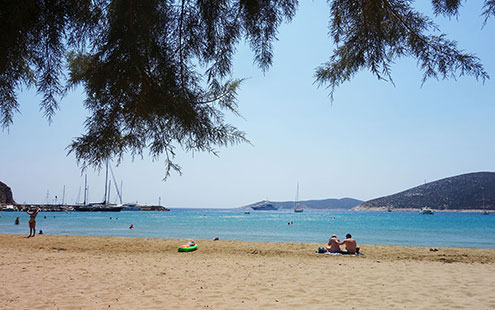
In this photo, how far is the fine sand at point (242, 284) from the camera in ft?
20.0

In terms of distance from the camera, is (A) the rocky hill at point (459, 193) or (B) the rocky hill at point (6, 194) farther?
(A) the rocky hill at point (459, 193)

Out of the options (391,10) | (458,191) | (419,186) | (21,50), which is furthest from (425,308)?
(419,186)

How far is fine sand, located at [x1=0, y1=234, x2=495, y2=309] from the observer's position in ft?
20.0

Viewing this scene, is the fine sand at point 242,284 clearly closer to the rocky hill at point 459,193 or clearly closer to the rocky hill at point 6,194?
the rocky hill at point 6,194

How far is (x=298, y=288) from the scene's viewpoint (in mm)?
7336

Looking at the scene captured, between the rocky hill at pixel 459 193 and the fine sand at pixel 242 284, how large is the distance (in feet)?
419

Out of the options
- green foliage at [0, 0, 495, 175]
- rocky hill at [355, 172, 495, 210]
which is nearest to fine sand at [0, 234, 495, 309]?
green foliage at [0, 0, 495, 175]

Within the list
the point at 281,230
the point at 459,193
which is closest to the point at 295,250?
the point at 281,230

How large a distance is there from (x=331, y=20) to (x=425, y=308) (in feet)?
16.0

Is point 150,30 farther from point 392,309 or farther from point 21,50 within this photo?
point 392,309

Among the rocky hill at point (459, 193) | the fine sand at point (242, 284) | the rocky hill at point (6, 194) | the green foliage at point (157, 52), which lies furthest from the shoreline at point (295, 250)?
the rocky hill at point (459, 193)

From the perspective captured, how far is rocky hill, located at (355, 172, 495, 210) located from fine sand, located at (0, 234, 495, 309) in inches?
5031

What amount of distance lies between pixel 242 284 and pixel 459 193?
14081 centimetres

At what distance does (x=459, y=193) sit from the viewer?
12762 cm
